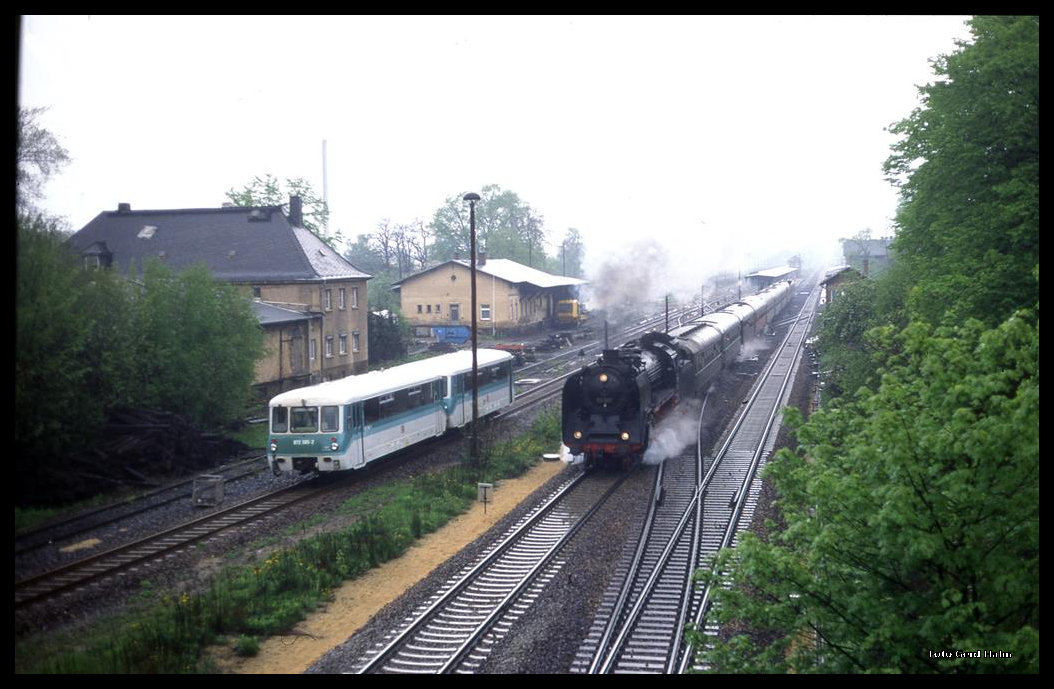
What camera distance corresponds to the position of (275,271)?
35250 millimetres

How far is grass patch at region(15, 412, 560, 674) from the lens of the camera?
1000 centimetres

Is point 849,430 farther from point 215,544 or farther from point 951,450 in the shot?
point 215,544

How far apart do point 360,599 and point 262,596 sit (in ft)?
4.70

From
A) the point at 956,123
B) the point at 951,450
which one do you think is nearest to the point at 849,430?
the point at 951,450

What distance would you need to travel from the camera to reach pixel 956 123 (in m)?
14.7

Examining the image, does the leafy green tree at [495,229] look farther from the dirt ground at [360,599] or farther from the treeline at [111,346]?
the dirt ground at [360,599]

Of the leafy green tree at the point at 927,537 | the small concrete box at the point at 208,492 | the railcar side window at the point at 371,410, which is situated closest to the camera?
the leafy green tree at the point at 927,537

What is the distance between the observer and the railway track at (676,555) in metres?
10.9

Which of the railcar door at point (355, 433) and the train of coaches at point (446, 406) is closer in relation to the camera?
the train of coaches at point (446, 406)

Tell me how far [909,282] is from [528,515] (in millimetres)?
10392

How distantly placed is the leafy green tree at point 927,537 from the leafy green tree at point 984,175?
11.3 feet

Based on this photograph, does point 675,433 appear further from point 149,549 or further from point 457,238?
point 457,238

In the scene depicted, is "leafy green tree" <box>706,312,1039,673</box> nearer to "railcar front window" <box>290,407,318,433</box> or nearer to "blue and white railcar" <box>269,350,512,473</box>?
"blue and white railcar" <box>269,350,512,473</box>

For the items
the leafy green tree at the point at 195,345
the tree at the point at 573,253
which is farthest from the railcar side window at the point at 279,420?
the tree at the point at 573,253
